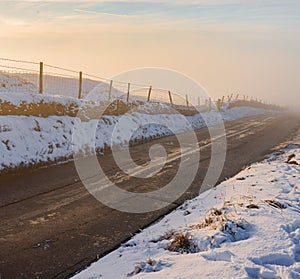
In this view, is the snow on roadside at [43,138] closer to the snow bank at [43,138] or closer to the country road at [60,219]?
the snow bank at [43,138]

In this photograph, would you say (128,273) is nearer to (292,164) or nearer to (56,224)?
(56,224)

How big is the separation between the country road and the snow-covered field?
0.39 meters

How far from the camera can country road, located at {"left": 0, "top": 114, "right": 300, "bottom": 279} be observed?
16.3 ft

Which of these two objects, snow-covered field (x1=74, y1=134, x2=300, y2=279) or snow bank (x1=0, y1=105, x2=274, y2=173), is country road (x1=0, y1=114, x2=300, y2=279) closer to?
snow-covered field (x1=74, y1=134, x2=300, y2=279)

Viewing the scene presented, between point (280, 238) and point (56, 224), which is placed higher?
point (280, 238)

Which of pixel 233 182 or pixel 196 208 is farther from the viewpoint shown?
pixel 233 182

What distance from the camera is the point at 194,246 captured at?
484 cm

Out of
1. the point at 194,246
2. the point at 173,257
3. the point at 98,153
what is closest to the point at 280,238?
the point at 194,246

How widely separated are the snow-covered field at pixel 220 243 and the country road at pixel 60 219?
1.28 feet

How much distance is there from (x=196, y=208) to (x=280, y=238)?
2367mm

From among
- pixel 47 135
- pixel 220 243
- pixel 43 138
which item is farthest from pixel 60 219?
pixel 47 135

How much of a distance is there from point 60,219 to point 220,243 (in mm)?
3177

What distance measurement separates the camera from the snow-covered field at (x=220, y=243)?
159 inches

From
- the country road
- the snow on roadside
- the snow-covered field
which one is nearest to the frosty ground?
the snow on roadside
